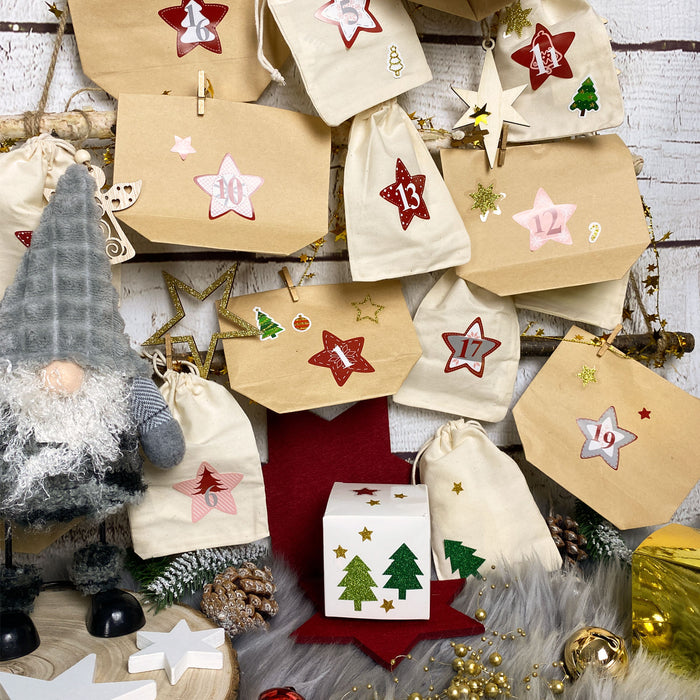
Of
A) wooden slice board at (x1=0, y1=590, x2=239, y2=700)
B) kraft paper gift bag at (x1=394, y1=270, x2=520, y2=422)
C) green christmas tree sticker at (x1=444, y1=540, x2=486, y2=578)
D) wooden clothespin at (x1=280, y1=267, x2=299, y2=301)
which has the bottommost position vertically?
wooden slice board at (x1=0, y1=590, x2=239, y2=700)

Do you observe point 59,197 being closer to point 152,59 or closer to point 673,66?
point 152,59

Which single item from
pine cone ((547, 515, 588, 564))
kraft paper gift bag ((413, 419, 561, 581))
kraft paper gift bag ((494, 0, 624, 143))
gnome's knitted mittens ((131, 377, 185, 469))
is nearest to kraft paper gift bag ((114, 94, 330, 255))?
gnome's knitted mittens ((131, 377, 185, 469))

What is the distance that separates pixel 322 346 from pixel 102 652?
45cm

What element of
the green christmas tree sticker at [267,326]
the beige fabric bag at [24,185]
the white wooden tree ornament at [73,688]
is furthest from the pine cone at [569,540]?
the beige fabric bag at [24,185]

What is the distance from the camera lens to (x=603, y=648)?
0.80 metres

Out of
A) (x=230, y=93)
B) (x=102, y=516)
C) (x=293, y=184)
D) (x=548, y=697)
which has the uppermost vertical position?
(x=230, y=93)

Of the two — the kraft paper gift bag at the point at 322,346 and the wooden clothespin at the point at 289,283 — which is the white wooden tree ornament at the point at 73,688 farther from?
the wooden clothespin at the point at 289,283

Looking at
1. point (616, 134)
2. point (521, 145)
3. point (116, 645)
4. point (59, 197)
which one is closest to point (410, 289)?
point (521, 145)

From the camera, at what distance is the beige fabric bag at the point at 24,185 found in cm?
80

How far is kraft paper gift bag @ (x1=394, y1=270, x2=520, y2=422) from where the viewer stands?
102cm

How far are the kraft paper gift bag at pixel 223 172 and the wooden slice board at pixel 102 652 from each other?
463 millimetres

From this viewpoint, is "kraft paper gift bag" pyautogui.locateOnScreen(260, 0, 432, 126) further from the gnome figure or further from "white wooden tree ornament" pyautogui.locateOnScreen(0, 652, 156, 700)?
"white wooden tree ornament" pyautogui.locateOnScreen(0, 652, 156, 700)

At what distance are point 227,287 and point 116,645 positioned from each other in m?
0.46

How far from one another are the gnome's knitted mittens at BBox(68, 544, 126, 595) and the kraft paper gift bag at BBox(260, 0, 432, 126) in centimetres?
60
